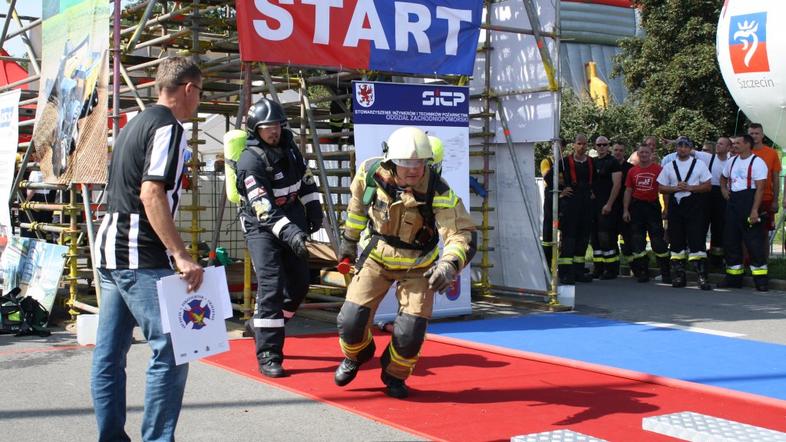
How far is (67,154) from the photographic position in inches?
343

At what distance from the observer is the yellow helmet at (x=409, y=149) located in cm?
573

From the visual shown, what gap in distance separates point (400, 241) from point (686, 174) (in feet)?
25.6

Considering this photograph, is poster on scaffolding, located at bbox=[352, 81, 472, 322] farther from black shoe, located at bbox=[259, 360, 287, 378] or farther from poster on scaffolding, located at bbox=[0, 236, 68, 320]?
poster on scaffolding, located at bbox=[0, 236, 68, 320]

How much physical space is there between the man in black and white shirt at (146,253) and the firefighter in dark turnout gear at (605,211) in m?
9.87

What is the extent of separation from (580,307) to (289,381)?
16.5ft

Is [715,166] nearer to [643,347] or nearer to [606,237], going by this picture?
[606,237]

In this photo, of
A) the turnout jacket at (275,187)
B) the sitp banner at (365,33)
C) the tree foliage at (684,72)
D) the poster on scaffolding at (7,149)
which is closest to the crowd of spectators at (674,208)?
the sitp banner at (365,33)

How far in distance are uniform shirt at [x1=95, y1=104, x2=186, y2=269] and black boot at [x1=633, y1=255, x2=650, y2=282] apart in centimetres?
1016

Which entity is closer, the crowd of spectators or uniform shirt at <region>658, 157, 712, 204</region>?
the crowd of spectators

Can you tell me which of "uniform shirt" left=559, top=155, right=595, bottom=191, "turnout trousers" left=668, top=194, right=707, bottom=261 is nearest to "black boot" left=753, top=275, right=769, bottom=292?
"turnout trousers" left=668, top=194, right=707, bottom=261

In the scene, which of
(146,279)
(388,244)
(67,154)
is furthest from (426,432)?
(67,154)

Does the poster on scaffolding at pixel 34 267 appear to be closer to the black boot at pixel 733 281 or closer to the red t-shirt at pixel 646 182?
the red t-shirt at pixel 646 182

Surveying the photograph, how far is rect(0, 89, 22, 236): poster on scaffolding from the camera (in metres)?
9.91

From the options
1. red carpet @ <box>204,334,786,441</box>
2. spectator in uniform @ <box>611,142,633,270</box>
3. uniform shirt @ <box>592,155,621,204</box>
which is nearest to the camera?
red carpet @ <box>204,334,786,441</box>
